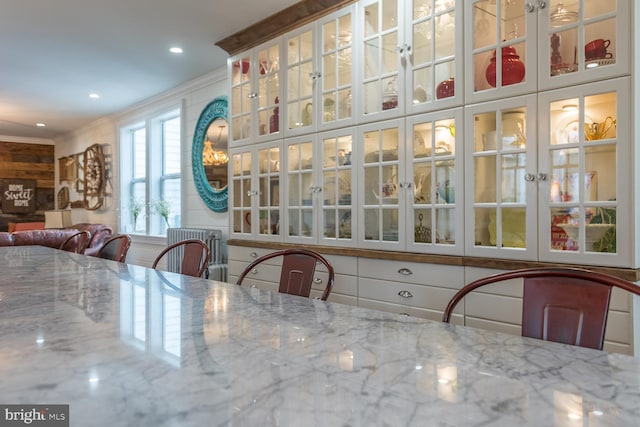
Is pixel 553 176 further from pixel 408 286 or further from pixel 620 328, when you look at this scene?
pixel 408 286

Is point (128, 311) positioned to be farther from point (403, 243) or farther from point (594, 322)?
point (403, 243)

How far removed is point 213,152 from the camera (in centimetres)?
479

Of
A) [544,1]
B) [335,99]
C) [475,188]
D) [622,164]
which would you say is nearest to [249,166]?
[335,99]

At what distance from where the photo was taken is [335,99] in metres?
2.93

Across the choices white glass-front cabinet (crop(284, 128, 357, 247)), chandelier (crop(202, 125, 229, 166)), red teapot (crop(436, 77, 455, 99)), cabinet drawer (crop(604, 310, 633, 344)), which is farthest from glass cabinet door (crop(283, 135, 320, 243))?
cabinet drawer (crop(604, 310, 633, 344))

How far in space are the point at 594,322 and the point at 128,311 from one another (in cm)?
114

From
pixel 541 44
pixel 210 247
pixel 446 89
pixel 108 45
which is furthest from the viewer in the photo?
pixel 210 247

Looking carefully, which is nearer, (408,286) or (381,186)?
(408,286)

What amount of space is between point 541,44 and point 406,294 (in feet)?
4.64

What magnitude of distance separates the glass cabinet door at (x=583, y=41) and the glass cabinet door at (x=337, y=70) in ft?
3.74

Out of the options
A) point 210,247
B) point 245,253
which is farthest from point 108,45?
point 245,253

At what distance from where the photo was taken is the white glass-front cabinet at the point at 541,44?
6.08 feet

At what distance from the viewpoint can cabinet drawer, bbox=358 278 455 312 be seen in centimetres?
Result: 236

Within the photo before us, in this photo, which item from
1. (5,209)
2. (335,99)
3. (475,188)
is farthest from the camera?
(5,209)
